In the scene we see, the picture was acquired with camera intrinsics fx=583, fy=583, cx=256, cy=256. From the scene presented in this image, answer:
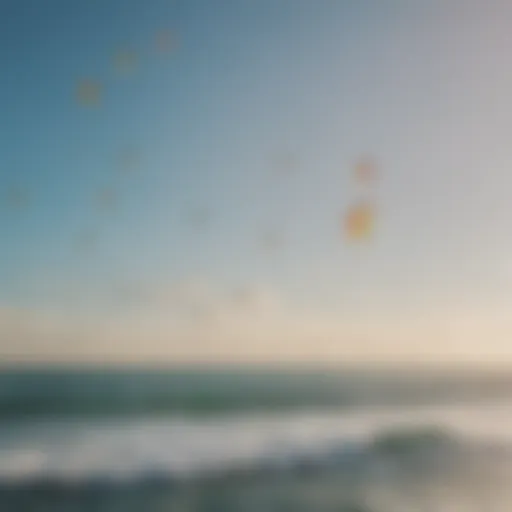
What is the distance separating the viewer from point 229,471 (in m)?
8.87

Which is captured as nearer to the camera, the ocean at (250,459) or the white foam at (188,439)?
the ocean at (250,459)

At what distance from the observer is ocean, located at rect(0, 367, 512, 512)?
7484 millimetres

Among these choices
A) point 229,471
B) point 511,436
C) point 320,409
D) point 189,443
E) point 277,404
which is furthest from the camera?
point 277,404

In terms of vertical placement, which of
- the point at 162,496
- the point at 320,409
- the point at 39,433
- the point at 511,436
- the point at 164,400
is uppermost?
the point at 164,400

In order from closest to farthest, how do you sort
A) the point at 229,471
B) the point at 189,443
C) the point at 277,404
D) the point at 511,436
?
1. the point at 229,471
2. the point at 189,443
3. the point at 511,436
4. the point at 277,404

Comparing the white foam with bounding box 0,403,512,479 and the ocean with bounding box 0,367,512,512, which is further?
the white foam with bounding box 0,403,512,479

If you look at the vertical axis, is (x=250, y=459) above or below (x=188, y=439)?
below

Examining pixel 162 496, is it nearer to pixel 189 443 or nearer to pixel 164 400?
pixel 189 443

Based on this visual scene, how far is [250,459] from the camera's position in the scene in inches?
379

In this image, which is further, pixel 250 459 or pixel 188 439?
pixel 188 439

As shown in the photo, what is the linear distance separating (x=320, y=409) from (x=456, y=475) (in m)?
8.76

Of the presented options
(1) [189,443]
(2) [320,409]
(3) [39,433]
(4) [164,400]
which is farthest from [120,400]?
(1) [189,443]

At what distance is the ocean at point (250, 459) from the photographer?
748cm

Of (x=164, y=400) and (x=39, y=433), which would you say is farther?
(x=164, y=400)
